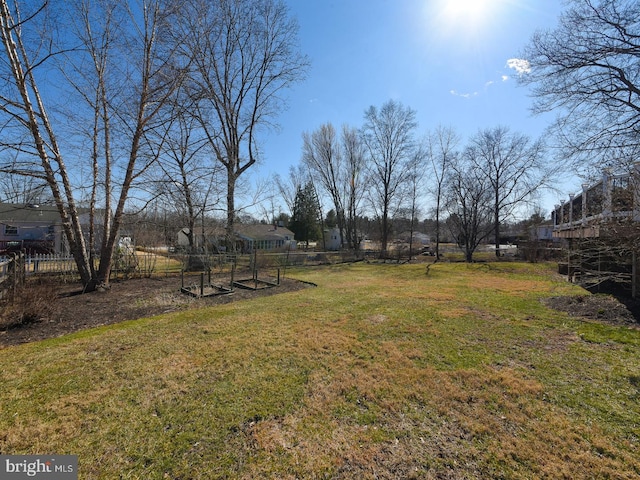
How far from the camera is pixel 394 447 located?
90.4 inches

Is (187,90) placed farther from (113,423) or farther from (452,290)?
(452,290)

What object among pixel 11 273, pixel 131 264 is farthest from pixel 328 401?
pixel 131 264

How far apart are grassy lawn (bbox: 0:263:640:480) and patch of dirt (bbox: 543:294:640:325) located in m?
0.91

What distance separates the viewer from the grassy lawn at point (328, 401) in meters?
2.12

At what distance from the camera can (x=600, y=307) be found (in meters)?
6.93

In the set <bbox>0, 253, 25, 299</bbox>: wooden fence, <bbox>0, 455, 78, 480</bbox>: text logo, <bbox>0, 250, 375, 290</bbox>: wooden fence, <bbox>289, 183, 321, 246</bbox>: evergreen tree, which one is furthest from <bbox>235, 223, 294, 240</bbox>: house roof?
<bbox>0, 455, 78, 480</bbox>: text logo

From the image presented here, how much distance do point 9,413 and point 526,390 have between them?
17.9 feet

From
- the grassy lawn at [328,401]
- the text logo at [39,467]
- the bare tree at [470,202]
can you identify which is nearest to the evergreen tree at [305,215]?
the bare tree at [470,202]

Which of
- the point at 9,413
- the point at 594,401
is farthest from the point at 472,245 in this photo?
the point at 9,413

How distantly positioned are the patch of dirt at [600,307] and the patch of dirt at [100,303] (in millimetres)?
8133

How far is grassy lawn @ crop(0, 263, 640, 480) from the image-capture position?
2125 millimetres

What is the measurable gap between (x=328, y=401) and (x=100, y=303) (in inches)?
283

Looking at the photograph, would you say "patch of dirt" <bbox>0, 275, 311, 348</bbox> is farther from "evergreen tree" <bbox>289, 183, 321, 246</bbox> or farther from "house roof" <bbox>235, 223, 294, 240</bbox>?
"evergreen tree" <bbox>289, 183, 321, 246</bbox>

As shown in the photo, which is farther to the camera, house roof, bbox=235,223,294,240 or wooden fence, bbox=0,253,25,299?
house roof, bbox=235,223,294,240
